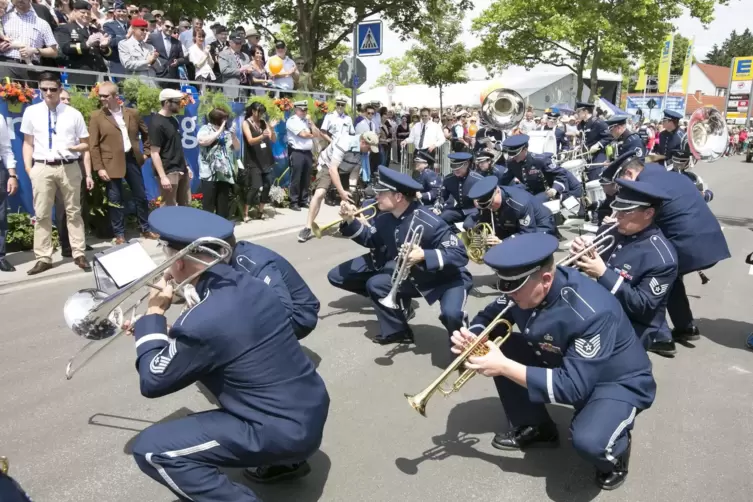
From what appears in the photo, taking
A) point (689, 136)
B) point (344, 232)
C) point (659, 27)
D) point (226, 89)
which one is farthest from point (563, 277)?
point (659, 27)

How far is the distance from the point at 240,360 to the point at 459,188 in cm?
537

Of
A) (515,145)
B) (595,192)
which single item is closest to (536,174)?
(515,145)

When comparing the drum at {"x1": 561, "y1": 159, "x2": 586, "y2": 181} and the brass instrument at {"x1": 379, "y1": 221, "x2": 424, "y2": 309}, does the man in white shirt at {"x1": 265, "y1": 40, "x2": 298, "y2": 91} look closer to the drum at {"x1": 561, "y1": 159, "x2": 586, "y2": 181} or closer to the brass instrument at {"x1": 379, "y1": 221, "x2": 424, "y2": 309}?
the drum at {"x1": 561, "y1": 159, "x2": 586, "y2": 181}

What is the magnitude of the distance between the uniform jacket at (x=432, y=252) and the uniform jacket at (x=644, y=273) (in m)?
1.25

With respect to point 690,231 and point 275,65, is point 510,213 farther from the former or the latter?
point 275,65

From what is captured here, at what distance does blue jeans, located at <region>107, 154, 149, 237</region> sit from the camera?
806 centimetres

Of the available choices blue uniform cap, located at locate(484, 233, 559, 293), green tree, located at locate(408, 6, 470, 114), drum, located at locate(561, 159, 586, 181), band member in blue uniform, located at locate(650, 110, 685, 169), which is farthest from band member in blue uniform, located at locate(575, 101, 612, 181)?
green tree, located at locate(408, 6, 470, 114)

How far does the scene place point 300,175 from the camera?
38.4ft

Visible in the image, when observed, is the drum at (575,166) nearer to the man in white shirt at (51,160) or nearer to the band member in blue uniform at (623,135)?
the band member in blue uniform at (623,135)

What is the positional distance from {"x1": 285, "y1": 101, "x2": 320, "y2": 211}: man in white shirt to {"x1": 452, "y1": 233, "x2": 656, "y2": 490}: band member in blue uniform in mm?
8636

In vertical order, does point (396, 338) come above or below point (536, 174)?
below

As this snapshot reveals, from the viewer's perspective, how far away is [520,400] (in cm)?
367

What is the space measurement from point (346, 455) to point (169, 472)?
4.22ft

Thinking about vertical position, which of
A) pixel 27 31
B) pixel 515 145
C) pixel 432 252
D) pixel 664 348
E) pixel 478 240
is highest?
pixel 27 31
